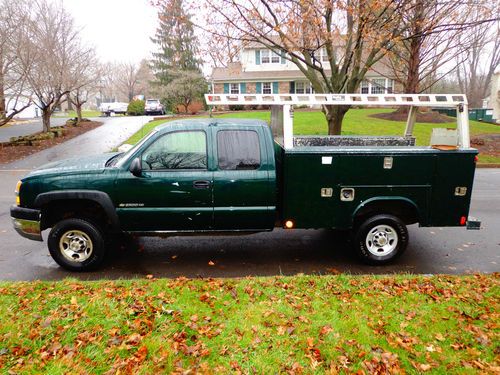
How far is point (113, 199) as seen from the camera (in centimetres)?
533

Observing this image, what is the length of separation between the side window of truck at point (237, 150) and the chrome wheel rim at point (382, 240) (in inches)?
76.5

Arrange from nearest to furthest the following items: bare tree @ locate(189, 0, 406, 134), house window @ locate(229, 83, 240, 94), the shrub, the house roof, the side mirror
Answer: the side mirror
bare tree @ locate(189, 0, 406, 134)
the house roof
house window @ locate(229, 83, 240, 94)
the shrub

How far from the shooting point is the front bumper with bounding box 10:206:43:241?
17.6ft

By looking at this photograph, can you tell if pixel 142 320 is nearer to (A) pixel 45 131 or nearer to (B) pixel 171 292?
(B) pixel 171 292

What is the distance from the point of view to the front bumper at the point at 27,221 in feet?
17.6

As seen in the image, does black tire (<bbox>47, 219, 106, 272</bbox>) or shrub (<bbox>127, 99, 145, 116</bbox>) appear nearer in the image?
black tire (<bbox>47, 219, 106, 272</bbox>)

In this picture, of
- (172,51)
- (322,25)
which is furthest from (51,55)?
(172,51)

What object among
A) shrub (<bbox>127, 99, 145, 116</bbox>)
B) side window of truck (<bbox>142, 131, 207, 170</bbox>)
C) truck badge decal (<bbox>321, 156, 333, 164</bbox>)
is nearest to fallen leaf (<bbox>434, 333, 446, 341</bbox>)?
truck badge decal (<bbox>321, 156, 333, 164</bbox>)

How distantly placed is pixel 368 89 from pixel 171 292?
3714cm

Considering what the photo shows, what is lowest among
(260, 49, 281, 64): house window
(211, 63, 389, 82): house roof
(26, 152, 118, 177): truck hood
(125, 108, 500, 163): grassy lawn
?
(125, 108, 500, 163): grassy lawn

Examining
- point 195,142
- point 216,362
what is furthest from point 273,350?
point 195,142

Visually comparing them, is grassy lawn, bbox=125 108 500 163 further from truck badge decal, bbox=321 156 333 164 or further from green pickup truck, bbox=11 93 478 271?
truck badge decal, bbox=321 156 333 164

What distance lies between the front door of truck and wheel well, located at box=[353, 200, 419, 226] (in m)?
2.16

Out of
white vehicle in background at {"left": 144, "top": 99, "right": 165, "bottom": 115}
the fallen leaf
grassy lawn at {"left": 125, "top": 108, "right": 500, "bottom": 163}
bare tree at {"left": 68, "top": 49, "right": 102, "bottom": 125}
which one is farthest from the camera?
white vehicle in background at {"left": 144, "top": 99, "right": 165, "bottom": 115}
